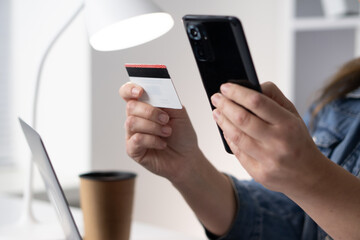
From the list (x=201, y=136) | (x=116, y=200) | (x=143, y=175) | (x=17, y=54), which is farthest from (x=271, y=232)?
(x=17, y=54)

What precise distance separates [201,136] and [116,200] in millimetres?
1024

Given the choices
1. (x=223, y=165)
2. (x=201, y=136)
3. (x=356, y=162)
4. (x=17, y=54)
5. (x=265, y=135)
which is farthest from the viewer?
(x=223, y=165)

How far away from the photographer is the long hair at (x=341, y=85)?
98 centimetres

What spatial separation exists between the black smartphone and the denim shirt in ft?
1.27

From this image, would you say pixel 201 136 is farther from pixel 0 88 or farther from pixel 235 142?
pixel 235 142

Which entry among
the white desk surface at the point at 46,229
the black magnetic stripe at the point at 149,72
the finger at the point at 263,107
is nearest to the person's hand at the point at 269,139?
the finger at the point at 263,107

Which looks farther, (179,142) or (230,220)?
(230,220)

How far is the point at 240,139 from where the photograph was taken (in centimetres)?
48

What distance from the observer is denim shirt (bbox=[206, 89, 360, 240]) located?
0.86m

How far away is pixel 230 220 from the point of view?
33.8 inches

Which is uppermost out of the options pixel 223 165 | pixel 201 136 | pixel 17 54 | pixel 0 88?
pixel 17 54

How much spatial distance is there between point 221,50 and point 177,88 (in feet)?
3.59

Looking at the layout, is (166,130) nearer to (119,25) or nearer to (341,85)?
(119,25)

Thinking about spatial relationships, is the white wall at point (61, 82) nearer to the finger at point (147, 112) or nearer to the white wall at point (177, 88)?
the white wall at point (177, 88)
